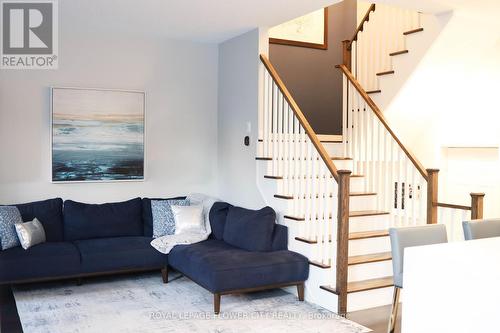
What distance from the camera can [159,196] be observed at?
19.9 ft

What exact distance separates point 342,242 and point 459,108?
9.69ft

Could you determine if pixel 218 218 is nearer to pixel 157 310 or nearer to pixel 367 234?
pixel 157 310

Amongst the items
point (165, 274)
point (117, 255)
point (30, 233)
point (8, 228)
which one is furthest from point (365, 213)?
point (8, 228)

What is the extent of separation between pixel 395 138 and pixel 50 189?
3.54 metres

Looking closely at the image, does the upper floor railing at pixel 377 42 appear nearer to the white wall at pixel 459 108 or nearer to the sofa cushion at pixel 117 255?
the white wall at pixel 459 108

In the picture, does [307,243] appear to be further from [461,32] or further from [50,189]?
[50,189]

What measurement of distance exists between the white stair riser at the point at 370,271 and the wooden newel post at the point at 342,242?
306 mm

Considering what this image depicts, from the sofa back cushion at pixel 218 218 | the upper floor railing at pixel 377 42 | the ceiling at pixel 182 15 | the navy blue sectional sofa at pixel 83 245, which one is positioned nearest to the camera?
the ceiling at pixel 182 15

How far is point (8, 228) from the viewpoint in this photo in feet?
15.7

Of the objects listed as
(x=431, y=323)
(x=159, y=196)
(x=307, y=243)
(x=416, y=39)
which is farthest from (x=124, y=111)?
(x=431, y=323)

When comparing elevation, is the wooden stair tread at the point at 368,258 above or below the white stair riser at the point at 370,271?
above

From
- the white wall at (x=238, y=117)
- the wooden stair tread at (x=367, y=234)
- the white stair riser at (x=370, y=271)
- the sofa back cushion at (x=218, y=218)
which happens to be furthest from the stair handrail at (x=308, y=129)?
the sofa back cushion at (x=218, y=218)

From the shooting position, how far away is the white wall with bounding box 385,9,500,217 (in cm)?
497

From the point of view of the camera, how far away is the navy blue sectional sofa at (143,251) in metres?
4.46
